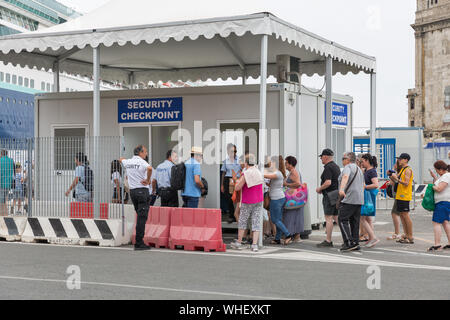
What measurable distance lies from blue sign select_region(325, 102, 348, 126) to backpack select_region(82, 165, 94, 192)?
6585 millimetres

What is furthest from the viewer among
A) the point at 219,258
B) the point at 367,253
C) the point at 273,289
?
the point at 367,253

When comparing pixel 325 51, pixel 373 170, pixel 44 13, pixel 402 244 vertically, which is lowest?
pixel 402 244

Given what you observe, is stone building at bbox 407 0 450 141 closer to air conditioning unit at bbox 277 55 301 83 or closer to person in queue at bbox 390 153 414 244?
air conditioning unit at bbox 277 55 301 83

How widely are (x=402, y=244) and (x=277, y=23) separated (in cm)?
492

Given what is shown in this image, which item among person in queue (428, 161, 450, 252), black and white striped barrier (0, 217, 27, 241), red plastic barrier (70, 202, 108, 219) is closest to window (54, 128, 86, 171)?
red plastic barrier (70, 202, 108, 219)

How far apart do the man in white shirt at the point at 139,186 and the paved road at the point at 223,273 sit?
0.38m

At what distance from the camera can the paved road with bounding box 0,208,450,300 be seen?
7.46 m

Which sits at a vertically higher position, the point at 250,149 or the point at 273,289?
the point at 250,149

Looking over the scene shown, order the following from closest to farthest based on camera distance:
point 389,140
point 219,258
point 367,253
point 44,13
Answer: point 219,258 < point 367,253 < point 389,140 < point 44,13

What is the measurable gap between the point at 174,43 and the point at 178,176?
440 cm
